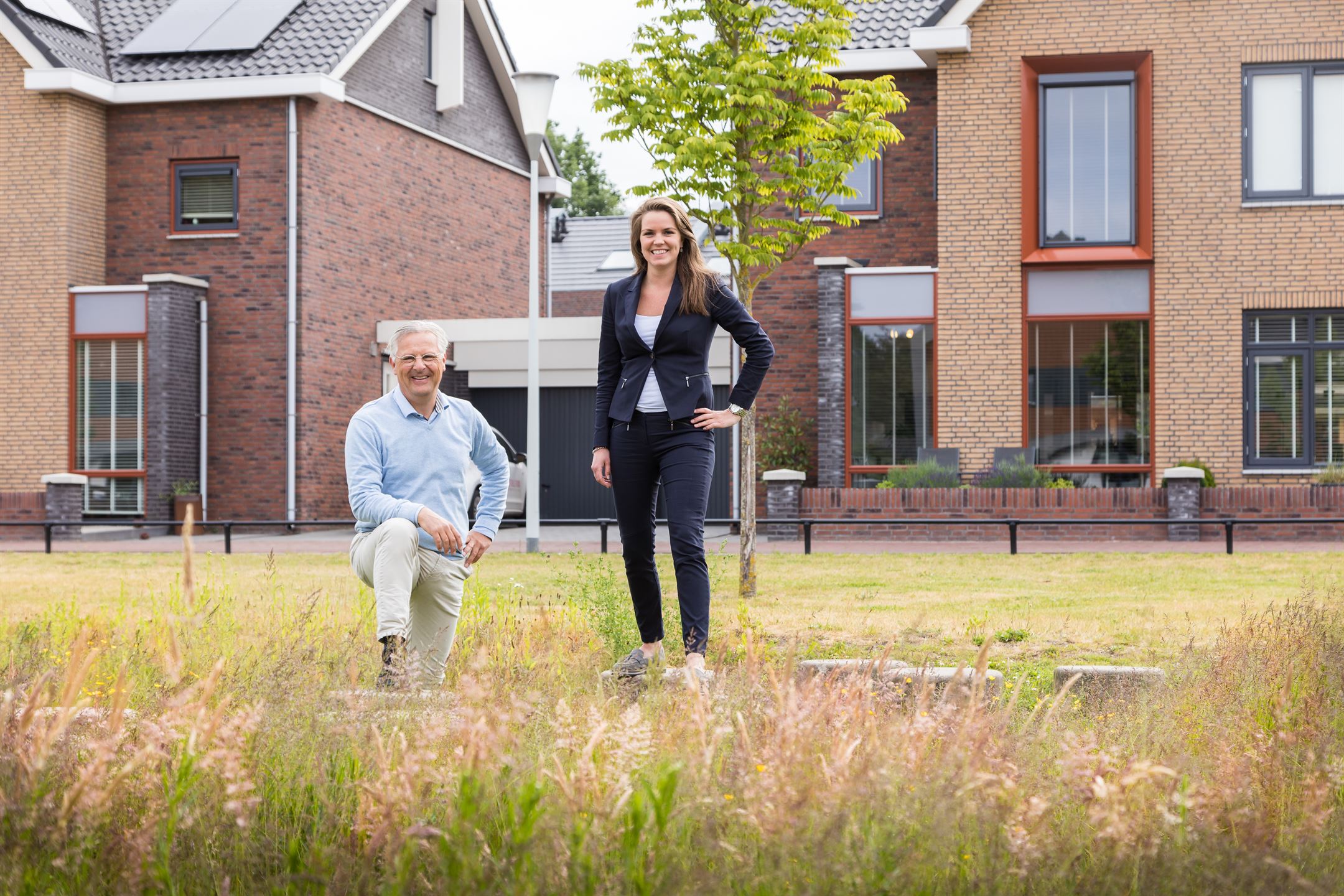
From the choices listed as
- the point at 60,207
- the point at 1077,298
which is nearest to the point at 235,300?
the point at 60,207

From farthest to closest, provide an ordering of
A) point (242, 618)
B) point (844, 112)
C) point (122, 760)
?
point (844, 112) < point (242, 618) < point (122, 760)

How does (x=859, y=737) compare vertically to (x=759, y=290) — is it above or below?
below

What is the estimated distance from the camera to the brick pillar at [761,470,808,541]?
18.9m

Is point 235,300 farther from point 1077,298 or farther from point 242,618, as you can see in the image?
point 242,618

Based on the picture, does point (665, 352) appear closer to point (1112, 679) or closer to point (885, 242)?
point (1112, 679)

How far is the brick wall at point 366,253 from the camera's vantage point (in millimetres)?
22938

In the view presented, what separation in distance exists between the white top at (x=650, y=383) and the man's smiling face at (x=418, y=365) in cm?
84

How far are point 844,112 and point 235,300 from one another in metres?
13.9

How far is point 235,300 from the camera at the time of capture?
23.0 m

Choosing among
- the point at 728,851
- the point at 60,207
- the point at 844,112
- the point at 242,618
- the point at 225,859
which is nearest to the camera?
the point at 728,851

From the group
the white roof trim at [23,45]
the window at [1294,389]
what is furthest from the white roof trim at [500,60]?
the window at [1294,389]

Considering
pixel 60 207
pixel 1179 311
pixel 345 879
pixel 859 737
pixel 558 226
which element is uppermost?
pixel 558 226

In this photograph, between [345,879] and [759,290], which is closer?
[345,879]

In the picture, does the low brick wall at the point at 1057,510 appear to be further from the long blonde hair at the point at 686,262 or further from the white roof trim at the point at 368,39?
the long blonde hair at the point at 686,262
